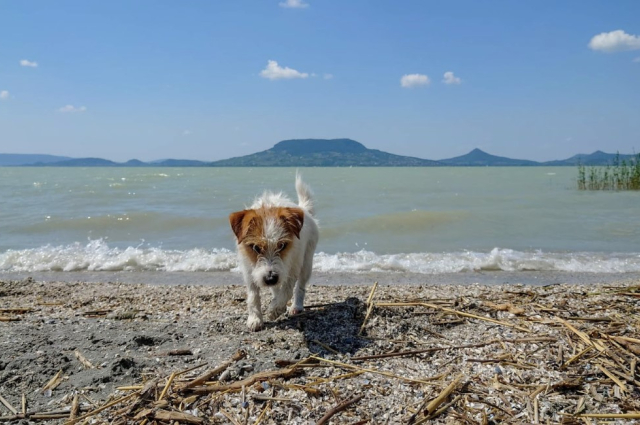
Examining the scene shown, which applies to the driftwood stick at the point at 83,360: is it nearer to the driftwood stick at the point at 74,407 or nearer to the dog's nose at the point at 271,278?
the driftwood stick at the point at 74,407

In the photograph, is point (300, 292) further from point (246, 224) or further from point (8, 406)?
point (8, 406)

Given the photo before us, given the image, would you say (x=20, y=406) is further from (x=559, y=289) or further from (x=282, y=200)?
(x=559, y=289)

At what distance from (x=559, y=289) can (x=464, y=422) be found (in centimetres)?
473

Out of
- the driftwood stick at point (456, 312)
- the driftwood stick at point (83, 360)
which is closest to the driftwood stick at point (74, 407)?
the driftwood stick at point (83, 360)

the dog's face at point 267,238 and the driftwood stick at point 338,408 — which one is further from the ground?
the dog's face at point 267,238

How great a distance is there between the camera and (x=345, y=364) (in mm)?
3971

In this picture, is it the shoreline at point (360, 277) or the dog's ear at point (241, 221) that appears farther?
the shoreline at point (360, 277)

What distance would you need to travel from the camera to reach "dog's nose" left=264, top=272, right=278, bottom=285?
473 centimetres

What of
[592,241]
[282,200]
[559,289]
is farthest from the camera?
[592,241]

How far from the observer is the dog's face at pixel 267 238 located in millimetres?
4785

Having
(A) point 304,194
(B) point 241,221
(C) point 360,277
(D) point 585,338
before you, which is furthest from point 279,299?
(C) point 360,277

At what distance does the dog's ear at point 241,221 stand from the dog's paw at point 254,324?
3.27 ft

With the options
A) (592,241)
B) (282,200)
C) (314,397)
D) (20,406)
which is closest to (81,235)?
(282,200)

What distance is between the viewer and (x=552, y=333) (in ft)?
14.9
